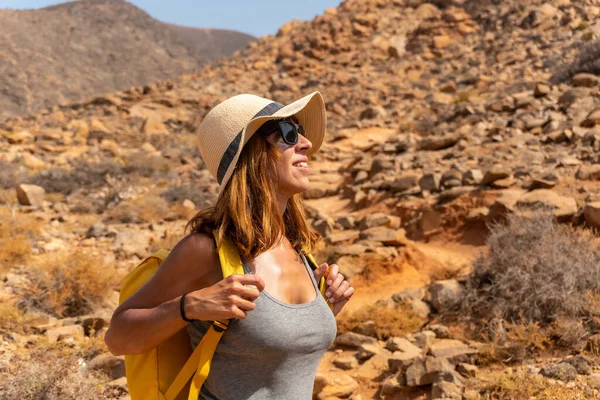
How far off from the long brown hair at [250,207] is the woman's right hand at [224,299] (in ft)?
0.58

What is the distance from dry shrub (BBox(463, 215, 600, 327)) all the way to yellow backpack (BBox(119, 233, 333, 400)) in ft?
10.3

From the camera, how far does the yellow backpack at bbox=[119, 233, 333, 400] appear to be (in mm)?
1594

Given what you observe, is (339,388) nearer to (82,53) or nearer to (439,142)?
(439,142)

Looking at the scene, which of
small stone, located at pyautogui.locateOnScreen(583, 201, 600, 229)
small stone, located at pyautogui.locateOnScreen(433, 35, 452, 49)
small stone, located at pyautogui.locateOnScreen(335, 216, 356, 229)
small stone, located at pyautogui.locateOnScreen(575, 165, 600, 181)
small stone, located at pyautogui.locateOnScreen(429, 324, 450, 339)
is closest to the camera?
small stone, located at pyautogui.locateOnScreen(429, 324, 450, 339)

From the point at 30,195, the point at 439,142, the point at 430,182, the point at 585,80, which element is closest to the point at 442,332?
the point at 430,182

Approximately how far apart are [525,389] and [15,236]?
6.39 metres

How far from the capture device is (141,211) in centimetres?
885

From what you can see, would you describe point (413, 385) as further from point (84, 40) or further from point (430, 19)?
point (84, 40)

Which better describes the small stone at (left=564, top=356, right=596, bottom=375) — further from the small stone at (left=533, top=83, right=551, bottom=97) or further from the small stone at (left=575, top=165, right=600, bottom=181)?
the small stone at (left=533, top=83, right=551, bottom=97)

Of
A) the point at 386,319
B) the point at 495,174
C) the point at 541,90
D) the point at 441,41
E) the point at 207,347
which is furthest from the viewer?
the point at 441,41

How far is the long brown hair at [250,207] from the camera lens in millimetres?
1688

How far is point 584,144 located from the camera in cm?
809

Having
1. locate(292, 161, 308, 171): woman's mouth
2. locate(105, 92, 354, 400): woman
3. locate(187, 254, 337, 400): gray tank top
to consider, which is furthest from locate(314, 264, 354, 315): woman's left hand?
locate(292, 161, 308, 171): woman's mouth

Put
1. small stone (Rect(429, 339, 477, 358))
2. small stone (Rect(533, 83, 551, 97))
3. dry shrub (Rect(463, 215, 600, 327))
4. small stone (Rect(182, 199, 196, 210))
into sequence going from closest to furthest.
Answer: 1. small stone (Rect(429, 339, 477, 358))
2. dry shrub (Rect(463, 215, 600, 327))
3. small stone (Rect(182, 199, 196, 210))
4. small stone (Rect(533, 83, 551, 97))
